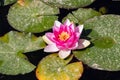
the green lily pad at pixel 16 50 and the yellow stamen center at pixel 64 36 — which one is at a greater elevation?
the yellow stamen center at pixel 64 36

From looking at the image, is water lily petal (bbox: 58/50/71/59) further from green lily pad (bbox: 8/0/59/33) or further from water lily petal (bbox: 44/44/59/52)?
green lily pad (bbox: 8/0/59/33)

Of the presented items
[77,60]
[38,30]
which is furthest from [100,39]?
[38,30]

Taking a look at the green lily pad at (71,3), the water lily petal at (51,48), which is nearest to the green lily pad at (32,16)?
the green lily pad at (71,3)

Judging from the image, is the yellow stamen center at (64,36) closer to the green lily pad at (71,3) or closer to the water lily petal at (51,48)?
the water lily petal at (51,48)

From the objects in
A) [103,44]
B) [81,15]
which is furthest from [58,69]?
[81,15]

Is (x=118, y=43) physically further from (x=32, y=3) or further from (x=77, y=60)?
(x=32, y=3)

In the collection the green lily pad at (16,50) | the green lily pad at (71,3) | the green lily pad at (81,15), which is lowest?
the green lily pad at (16,50)

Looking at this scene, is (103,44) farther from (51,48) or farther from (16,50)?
(16,50)
